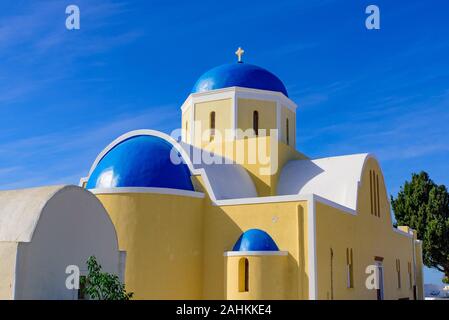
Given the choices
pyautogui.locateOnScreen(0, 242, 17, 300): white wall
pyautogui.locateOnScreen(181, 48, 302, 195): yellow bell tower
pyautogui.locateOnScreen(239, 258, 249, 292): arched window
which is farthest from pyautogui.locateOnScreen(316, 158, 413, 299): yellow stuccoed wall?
pyautogui.locateOnScreen(0, 242, 17, 300): white wall

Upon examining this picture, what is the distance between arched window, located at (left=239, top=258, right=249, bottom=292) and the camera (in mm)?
13070

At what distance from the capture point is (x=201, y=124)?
18859mm

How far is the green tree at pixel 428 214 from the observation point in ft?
92.1

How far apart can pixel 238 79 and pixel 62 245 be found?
447 inches

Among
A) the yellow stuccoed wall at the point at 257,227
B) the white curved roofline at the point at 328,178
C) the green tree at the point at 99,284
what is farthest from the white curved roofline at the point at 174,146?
the green tree at the point at 99,284

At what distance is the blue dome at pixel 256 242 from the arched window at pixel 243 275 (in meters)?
0.33

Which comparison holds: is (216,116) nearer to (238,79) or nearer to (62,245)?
(238,79)

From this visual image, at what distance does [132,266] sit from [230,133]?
6729 millimetres

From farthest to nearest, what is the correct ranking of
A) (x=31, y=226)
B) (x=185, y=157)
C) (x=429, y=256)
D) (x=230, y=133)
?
(x=429, y=256) → (x=230, y=133) → (x=185, y=157) → (x=31, y=226)

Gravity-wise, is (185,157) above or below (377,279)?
above

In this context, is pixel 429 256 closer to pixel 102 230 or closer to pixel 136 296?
pixel 136 296

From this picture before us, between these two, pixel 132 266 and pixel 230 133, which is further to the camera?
pixel 230 133

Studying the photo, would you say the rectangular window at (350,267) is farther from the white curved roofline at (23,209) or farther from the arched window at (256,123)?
the white curved roofline at (23,209)
